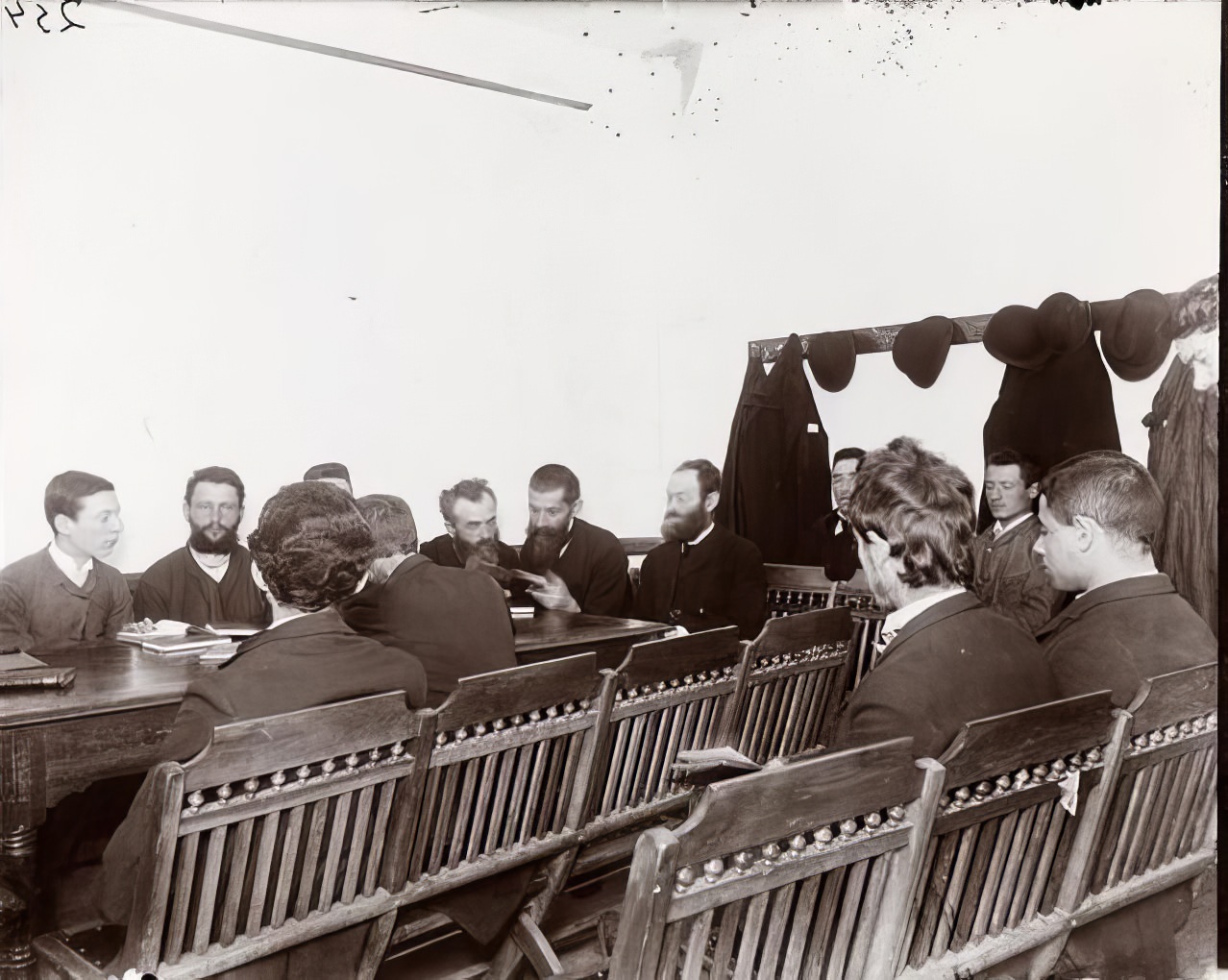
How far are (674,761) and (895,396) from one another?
89 cm

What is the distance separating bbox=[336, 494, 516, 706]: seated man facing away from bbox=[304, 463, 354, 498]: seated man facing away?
0.14 feet

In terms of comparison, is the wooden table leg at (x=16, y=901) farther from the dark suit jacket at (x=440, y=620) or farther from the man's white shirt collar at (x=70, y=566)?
the dark suit jacket at (x=440, y=620)

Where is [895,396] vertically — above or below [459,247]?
below

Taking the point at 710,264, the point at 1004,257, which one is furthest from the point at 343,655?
the point at 1004,257

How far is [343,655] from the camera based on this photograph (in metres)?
1.77

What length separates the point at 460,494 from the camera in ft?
6.58

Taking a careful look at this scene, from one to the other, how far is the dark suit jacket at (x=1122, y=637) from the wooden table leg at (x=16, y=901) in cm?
183

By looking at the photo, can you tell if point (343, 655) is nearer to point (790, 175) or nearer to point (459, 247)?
point (459, 247)

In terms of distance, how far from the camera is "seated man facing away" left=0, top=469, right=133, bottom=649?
1699mm

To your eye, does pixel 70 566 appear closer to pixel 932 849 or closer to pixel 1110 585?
pixel 932 849

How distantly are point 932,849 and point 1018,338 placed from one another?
1077 mm

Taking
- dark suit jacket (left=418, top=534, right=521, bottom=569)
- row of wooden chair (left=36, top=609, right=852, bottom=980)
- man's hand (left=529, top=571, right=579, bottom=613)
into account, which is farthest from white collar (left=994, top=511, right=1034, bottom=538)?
dark suit jacket (left=418, top=534, right=521, bottom=569)

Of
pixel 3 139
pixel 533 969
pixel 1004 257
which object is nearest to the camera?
pixel 3 139

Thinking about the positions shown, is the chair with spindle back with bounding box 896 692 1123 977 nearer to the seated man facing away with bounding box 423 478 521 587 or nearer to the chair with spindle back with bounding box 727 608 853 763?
the chair with spindle back with bounding box 727 608 853 763
